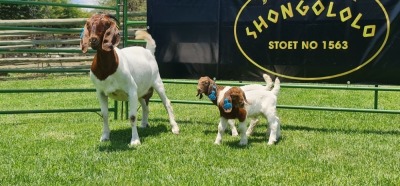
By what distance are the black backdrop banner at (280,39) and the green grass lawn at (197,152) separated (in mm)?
899

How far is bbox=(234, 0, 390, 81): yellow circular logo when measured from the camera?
21.5 feet

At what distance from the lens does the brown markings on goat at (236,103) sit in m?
5.33

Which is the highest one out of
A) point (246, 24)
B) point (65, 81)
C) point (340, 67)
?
point (246, 24)

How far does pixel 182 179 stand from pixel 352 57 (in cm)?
362

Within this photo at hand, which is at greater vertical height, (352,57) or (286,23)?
(286,23)

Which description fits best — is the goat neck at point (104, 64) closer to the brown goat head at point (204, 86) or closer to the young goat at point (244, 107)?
the brown goat head at point (204, 86)

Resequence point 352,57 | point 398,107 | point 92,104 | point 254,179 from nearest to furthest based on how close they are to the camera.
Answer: point 254,179 → point 352,57 → point 398,107 → point 92,104

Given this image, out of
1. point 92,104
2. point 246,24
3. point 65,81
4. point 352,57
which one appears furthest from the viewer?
point 65,81

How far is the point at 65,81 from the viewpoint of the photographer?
16156mm

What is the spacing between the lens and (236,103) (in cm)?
536

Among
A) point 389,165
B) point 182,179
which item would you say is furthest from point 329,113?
point 182,179

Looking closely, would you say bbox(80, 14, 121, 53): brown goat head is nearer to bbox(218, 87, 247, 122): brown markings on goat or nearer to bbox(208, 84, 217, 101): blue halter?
bbox(208, 84, 217, 101): blue halter

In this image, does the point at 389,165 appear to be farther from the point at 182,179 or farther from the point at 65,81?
the point at 65,81

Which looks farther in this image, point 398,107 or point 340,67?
point 398,107
